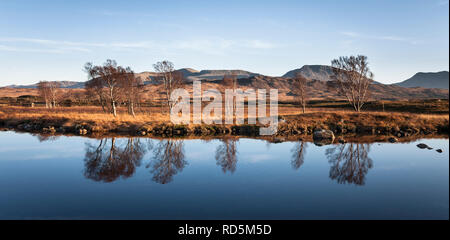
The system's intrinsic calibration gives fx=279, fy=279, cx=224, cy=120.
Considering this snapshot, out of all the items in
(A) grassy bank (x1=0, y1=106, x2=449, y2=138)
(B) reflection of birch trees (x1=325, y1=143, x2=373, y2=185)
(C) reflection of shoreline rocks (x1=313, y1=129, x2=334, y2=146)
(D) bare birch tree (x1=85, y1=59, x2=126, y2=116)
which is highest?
(D) bare birch tree (x1=85, y1=59, x2=126, y2=116)

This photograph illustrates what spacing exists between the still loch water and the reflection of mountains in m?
0.07

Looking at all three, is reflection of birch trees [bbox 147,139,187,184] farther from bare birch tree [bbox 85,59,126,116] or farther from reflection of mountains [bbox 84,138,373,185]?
bare birch tree [bbox 85,59,126,116]

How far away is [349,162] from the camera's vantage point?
19625 millimetres

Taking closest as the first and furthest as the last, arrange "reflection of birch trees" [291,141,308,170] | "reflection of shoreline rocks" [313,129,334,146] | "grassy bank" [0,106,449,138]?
1. "reflection of birch trees" [291,141,308,170]
2. "reflection of shoreline rocks" [313,129,334,146]
3. "grassy bank" [0,106,449,138]

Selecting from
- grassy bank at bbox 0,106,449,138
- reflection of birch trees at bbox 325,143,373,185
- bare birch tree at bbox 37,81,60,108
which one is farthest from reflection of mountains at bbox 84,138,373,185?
bare birch tree at bbox 37,81,60,108

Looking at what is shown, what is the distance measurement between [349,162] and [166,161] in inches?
512

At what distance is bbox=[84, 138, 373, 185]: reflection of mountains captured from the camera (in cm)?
1669

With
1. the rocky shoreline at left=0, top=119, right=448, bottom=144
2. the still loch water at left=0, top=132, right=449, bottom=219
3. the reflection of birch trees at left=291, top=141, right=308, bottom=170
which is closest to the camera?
the still loch water at left=0, top=132, right=449, bottom=219

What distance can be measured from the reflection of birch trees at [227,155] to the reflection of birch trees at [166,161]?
107 inches

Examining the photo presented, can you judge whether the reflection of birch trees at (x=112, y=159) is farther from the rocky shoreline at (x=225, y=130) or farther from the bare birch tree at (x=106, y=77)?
the bare birch tree at (x=106, y=77)

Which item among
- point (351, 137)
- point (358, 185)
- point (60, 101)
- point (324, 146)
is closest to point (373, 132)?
point (351, 137)

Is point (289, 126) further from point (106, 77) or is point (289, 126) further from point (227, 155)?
point (106, 77)

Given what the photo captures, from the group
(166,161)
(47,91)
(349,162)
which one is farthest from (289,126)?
(47,91)
